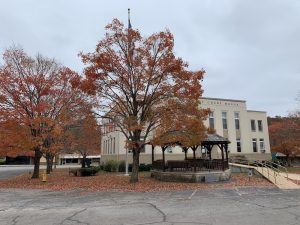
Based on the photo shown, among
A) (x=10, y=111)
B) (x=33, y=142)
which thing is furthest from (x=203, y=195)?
(x=10, y=111)

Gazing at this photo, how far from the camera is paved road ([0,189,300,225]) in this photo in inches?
371

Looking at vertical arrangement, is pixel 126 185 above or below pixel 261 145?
below

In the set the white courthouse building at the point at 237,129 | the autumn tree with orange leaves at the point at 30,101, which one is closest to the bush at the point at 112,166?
the white courthouse building at the point at 237,129

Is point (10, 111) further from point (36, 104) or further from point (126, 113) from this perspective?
point (126, 113)

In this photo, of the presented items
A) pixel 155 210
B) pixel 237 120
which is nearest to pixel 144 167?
pixel 237 120

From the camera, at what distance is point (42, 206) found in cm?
1286

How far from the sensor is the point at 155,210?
11219 millimetres

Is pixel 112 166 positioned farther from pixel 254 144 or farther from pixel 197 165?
pixel 254 144

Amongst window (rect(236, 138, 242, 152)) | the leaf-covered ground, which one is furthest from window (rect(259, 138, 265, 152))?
the leaf-covered ground

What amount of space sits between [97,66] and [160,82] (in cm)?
456

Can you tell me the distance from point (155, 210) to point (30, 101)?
17421 mm

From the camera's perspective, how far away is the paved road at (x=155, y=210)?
9.42 m

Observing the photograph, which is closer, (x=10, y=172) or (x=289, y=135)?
(x=289, y=135)

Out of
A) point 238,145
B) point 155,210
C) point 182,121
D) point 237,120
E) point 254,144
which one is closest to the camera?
point 155,210
